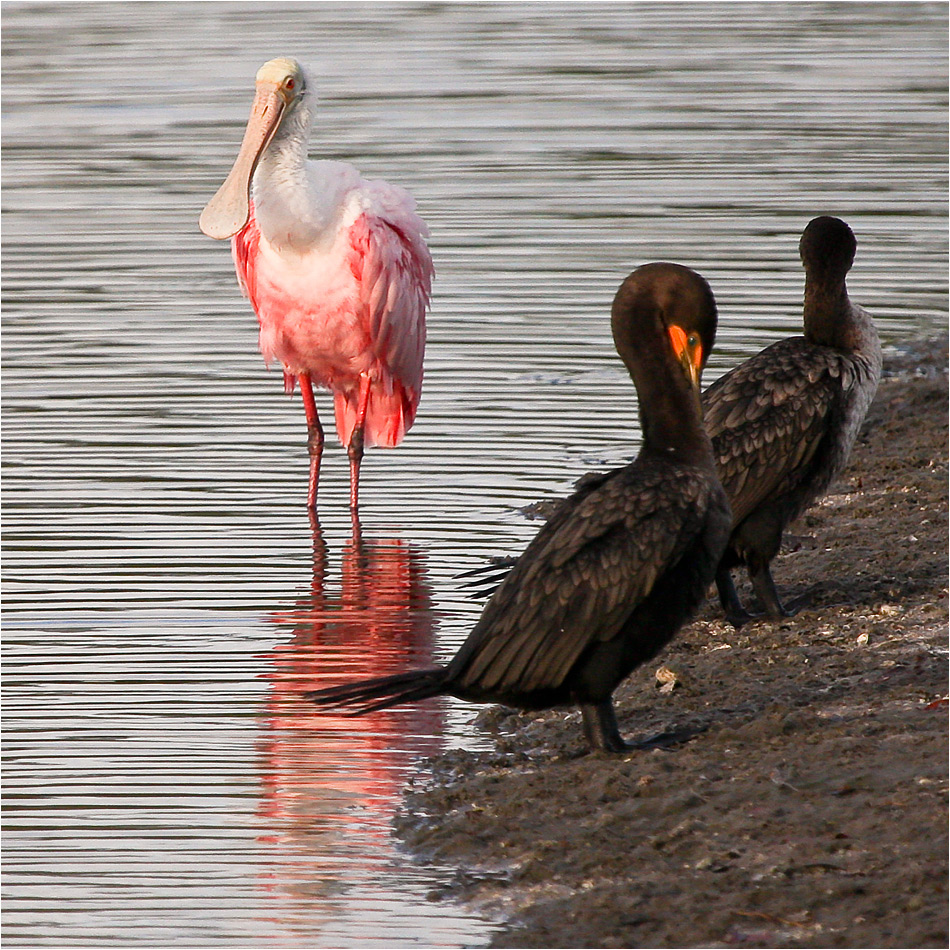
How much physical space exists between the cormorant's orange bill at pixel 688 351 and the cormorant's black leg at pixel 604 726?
1.09 meters

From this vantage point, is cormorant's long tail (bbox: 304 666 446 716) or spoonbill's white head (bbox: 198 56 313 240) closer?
cormorant's long tail (bbox: 304 666 446 716)

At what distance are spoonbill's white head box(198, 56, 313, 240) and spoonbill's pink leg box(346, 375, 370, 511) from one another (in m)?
1.16

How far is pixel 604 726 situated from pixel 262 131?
Answer: 5491 mm

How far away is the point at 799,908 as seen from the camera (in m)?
5.47

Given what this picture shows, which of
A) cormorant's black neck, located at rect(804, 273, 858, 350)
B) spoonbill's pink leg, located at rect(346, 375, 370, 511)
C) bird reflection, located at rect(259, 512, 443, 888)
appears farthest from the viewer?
spoonbill's pink leg, located at rect(346, 375, 370, 511)

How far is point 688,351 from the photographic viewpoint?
22.4 ft

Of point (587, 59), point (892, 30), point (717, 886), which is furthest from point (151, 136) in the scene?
point (717, 886)

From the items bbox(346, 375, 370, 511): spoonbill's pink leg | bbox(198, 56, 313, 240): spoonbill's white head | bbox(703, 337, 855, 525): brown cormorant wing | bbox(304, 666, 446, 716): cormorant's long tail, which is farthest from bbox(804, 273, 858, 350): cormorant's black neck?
bbox(198, 56, 313, 240): spoonbill's white head

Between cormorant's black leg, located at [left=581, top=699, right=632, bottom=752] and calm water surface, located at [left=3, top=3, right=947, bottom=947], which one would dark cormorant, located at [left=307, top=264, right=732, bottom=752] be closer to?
cormorant's black leg, located at [left=581, top=699, right=632, bottom=752]

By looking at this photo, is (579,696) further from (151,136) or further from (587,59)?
(587,59)

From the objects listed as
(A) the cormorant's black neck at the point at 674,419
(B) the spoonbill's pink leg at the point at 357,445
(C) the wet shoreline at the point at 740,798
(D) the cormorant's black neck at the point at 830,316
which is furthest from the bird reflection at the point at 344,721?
(D) the cormorant's black neck at the point at 830,316

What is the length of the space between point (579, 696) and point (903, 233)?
463 inches

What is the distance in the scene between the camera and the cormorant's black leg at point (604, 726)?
6766 mm

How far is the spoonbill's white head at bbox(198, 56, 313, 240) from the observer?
37.0ft
